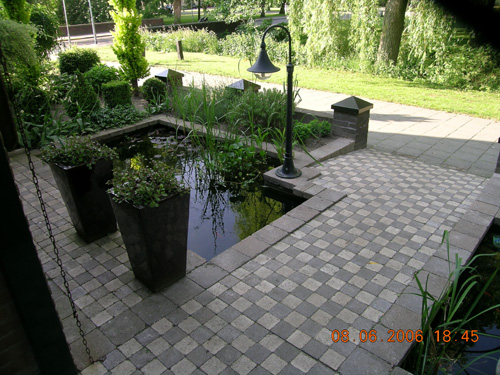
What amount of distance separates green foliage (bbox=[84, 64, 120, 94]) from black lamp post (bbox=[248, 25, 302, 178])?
5.18 m

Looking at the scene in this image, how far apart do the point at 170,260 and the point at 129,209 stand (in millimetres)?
533

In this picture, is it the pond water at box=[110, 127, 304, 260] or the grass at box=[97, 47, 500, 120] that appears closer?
the pond water at box=[110, 127, 304, 260]

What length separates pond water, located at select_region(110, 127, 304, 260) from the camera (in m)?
4.13

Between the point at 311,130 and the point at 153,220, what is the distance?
405 centimetres

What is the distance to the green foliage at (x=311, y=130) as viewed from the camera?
619 centimetres

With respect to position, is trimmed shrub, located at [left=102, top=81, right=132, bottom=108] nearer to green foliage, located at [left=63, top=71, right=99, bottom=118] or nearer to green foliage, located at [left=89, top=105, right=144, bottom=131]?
green foliage, located at [left=89, top=105, right=144, bottom=131]

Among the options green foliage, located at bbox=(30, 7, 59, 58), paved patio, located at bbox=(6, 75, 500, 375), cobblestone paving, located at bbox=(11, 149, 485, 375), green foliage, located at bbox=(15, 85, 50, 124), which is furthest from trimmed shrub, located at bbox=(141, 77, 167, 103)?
cobblestone paving, located at bbox=(11, 149, 485, 375)

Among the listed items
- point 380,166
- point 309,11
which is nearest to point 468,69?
point 309,11

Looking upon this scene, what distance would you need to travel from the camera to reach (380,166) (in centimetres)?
559

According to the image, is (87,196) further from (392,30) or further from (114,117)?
(392,30)

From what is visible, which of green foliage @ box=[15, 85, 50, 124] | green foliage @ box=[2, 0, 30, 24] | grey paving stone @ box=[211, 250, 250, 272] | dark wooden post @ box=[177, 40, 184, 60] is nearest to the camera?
grey paving stone @ box=[211, 250, 250, 272]

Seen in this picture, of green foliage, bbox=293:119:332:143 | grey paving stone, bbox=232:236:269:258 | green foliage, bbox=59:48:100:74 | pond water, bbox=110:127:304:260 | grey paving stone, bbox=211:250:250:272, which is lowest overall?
pond water, bbox=110:127:304:260

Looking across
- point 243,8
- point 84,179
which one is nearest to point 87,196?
point 84,179
